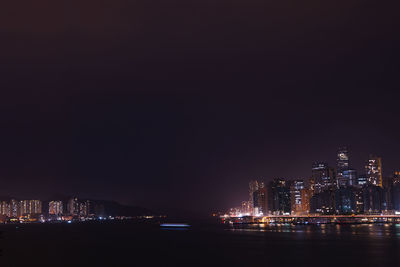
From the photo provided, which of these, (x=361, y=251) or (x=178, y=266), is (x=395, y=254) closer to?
(x=361, y=251)

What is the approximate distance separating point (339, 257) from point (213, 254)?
65.8 feet

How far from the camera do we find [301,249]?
270 feet

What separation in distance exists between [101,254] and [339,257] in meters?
37.5

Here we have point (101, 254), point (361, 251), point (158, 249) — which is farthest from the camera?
point (158, 249)

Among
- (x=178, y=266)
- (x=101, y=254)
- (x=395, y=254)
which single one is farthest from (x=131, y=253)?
(x=395, y=254)

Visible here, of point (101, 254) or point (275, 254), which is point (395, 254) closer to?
point (275, 254)

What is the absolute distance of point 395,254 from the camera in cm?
7050

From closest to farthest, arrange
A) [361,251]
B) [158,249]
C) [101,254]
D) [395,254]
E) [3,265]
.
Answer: [3,265], [395,254], [361,251], [101,254], [158,249]

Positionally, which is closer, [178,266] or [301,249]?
Result: [178,266]

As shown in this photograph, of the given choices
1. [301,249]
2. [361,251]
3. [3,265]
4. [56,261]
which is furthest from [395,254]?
[3,265]

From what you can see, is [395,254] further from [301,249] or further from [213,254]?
[213,254]

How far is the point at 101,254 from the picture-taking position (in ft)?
266

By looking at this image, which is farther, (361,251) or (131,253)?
(131,253)

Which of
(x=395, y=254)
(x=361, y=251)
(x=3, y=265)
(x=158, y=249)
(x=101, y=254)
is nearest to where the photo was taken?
(x=3, y=265)
